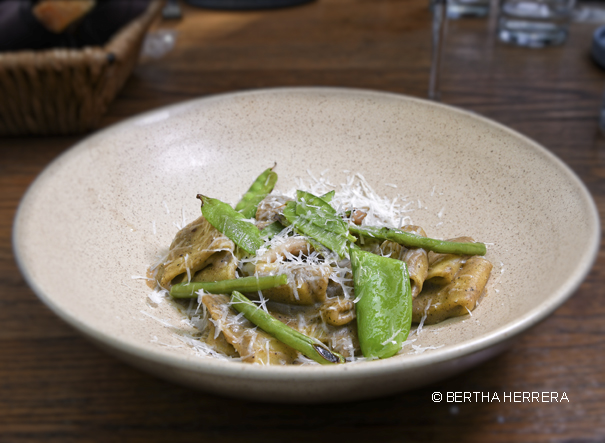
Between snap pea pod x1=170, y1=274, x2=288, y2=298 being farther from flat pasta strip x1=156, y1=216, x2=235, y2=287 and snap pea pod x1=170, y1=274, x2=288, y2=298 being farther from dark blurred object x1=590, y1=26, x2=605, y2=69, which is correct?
dark blurred object x1=590, y1=26, x2=605, y2=69

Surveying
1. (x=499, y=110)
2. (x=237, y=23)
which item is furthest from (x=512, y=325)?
(x=237, y=23)

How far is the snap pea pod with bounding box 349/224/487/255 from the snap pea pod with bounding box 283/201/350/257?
0.21 ft

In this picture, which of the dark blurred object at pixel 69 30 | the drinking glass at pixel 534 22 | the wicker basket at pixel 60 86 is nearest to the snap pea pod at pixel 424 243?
the wicker basket at pixel 60 86

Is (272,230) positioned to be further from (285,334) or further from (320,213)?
(285,334)

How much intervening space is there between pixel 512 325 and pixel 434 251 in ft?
0.93

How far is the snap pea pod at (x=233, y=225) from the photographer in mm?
920

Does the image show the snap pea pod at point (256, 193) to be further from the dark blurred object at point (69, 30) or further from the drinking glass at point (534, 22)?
the drinking glass at point (534, 22)

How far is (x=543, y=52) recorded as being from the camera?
241cm

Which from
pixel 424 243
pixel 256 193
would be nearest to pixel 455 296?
pixel 424 243

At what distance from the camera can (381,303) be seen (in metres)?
0.83

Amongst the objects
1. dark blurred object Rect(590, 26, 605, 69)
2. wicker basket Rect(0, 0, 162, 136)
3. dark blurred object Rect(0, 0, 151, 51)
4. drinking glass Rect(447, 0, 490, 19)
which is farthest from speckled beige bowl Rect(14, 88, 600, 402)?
drinking glass Rect(447, 0, 490, 19)

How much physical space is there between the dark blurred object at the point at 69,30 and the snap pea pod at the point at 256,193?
1106 millimetres

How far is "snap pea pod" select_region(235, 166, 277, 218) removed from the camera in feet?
3.53

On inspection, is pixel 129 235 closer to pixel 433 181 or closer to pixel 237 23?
pixel 433 181
